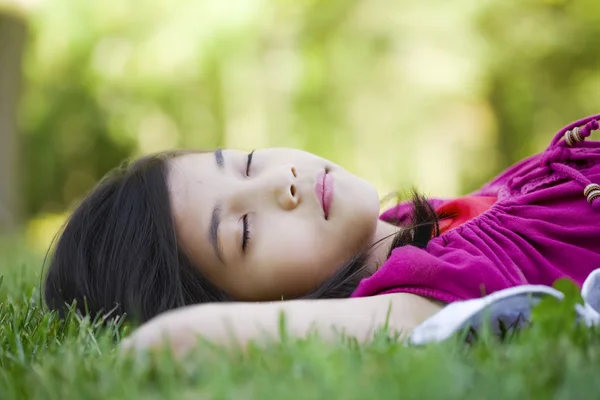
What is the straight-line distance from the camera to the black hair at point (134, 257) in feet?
6.33

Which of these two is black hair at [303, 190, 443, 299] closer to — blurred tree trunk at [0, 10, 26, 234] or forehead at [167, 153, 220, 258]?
forehead at [167, 153, 220, 258]

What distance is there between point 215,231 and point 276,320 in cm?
52

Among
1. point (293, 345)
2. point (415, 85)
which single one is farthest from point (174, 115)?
point (293, 345)

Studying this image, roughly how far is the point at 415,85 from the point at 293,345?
10.6 meters

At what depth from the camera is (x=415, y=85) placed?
1151cm

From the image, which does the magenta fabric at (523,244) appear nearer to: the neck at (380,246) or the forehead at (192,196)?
the neck at (380,246)

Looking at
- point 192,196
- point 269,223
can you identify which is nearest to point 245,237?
point 269,223

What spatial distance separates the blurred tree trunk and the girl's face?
701cm

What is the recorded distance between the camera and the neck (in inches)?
81.0

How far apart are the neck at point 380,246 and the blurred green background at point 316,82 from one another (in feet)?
28.5

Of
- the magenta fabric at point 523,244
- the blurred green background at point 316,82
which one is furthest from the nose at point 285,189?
the blurred green background at point 316,82

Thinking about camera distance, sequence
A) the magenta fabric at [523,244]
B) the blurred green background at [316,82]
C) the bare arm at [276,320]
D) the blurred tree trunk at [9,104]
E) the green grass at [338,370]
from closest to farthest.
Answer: the green grass at [338,370]
the bare arm at [276,320]
the magenta fabric at [523,244]
the blurred tree trunk at [9,104]
the blurred green background at [316,82]

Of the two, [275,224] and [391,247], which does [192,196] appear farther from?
[391,247]

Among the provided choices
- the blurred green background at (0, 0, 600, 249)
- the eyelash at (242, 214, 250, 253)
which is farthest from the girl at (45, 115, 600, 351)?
the blurred green background at (0, 0, 600, 249)
